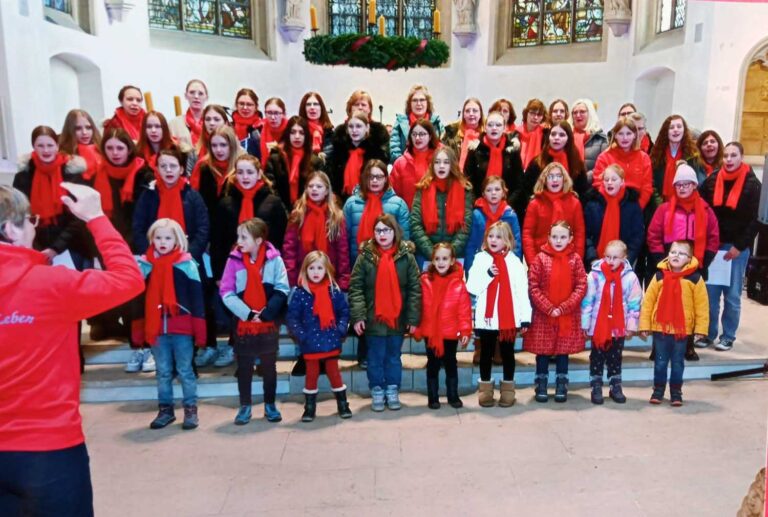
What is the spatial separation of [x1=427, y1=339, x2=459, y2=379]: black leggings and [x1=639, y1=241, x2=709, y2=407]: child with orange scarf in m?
1.21

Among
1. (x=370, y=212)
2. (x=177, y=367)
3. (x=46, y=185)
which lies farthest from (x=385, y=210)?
(x=46, y=185)

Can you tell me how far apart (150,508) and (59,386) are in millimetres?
1393

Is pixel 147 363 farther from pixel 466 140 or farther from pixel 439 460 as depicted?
pixel 466 140

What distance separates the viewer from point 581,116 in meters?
5.05

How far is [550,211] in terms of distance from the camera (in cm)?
429

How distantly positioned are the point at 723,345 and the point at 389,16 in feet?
26.0

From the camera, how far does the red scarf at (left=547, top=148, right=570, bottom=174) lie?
177 inches

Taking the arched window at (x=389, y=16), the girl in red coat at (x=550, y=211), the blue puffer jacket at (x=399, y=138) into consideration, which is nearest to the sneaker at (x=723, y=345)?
the girl in red coat at (x=550, y=211)

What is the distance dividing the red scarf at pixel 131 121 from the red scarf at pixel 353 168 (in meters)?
Answer: 1.55

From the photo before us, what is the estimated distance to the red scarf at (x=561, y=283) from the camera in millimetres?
4008

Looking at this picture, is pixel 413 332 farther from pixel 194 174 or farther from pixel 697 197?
pixel 697 197

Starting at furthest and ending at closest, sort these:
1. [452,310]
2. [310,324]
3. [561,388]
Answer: [561,388] < [452,310] < [310,324]

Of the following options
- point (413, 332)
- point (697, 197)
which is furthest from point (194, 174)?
point (697, 197)

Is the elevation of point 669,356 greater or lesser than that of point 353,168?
lesser
